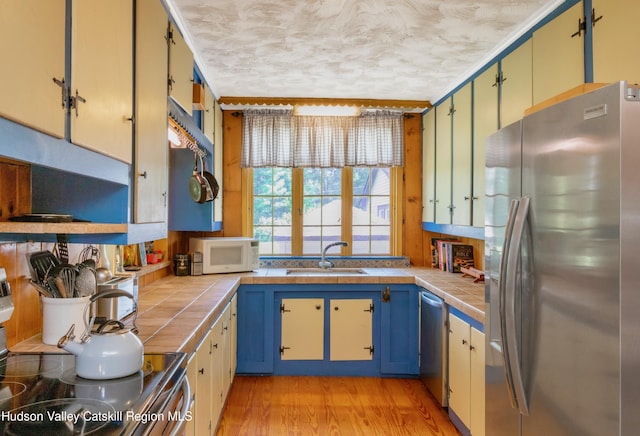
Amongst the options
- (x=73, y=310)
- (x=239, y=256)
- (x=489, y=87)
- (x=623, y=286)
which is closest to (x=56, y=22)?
(x=73, y=310)

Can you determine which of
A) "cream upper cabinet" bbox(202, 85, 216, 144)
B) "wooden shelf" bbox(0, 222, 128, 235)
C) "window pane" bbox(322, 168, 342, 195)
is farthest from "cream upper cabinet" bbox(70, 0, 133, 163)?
"window pane" bbox(322, 168, 342, 195)

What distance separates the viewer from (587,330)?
116cm

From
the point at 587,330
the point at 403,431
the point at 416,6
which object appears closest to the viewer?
the point at 587,330

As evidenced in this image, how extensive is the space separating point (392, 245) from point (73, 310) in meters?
3.15

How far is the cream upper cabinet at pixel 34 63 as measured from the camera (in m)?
0.78

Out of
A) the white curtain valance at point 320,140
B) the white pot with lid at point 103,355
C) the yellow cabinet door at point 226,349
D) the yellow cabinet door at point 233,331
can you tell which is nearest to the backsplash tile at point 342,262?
the yellow cabinet door at point 233,331

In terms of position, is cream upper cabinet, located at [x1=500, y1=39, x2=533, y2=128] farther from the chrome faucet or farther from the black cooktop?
the black cooktop

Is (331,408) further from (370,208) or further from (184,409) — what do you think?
(370,208)

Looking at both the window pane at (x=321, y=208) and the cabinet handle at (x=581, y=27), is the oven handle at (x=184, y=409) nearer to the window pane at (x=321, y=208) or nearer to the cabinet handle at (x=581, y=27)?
the cabinet handle at (x=581, y=27)

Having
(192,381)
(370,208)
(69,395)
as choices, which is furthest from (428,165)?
(69,395)

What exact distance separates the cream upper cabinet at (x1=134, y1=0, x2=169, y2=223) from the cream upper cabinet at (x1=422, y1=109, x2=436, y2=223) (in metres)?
2.57

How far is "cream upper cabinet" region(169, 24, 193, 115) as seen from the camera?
1935 millimetres

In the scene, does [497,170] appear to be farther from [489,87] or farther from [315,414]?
[315,414]

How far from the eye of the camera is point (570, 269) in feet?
4.02
